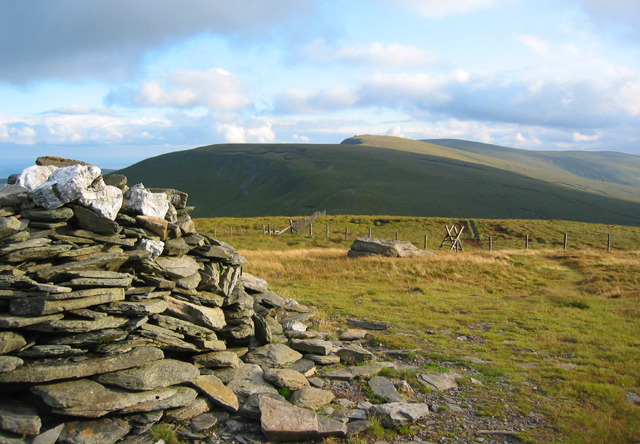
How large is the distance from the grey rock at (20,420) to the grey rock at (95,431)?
17.0 inches

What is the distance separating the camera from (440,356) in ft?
39.2

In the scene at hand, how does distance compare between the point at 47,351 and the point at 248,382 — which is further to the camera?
the point at 248,382

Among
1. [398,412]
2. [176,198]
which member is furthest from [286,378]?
[176,198]

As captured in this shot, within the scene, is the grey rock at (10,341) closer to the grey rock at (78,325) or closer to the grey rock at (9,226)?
the grey rock at (78,325)

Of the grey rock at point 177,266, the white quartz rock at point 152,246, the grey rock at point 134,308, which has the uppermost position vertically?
the white quartz rock at point 152,246

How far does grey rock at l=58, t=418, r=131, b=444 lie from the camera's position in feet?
22.8

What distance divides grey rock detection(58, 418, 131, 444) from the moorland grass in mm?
6622

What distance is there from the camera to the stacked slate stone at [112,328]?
291 inches

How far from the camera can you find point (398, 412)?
835cm

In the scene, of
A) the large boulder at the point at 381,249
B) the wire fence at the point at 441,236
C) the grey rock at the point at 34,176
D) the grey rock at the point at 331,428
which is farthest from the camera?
the wire fence at the point at 441,236

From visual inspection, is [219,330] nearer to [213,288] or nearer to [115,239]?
[213,288]

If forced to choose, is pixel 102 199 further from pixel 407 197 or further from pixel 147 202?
pixel 407 197

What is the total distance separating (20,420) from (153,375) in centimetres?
205

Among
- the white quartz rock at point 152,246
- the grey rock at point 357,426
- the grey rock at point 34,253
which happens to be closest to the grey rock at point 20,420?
the grey rock at point 34,253
